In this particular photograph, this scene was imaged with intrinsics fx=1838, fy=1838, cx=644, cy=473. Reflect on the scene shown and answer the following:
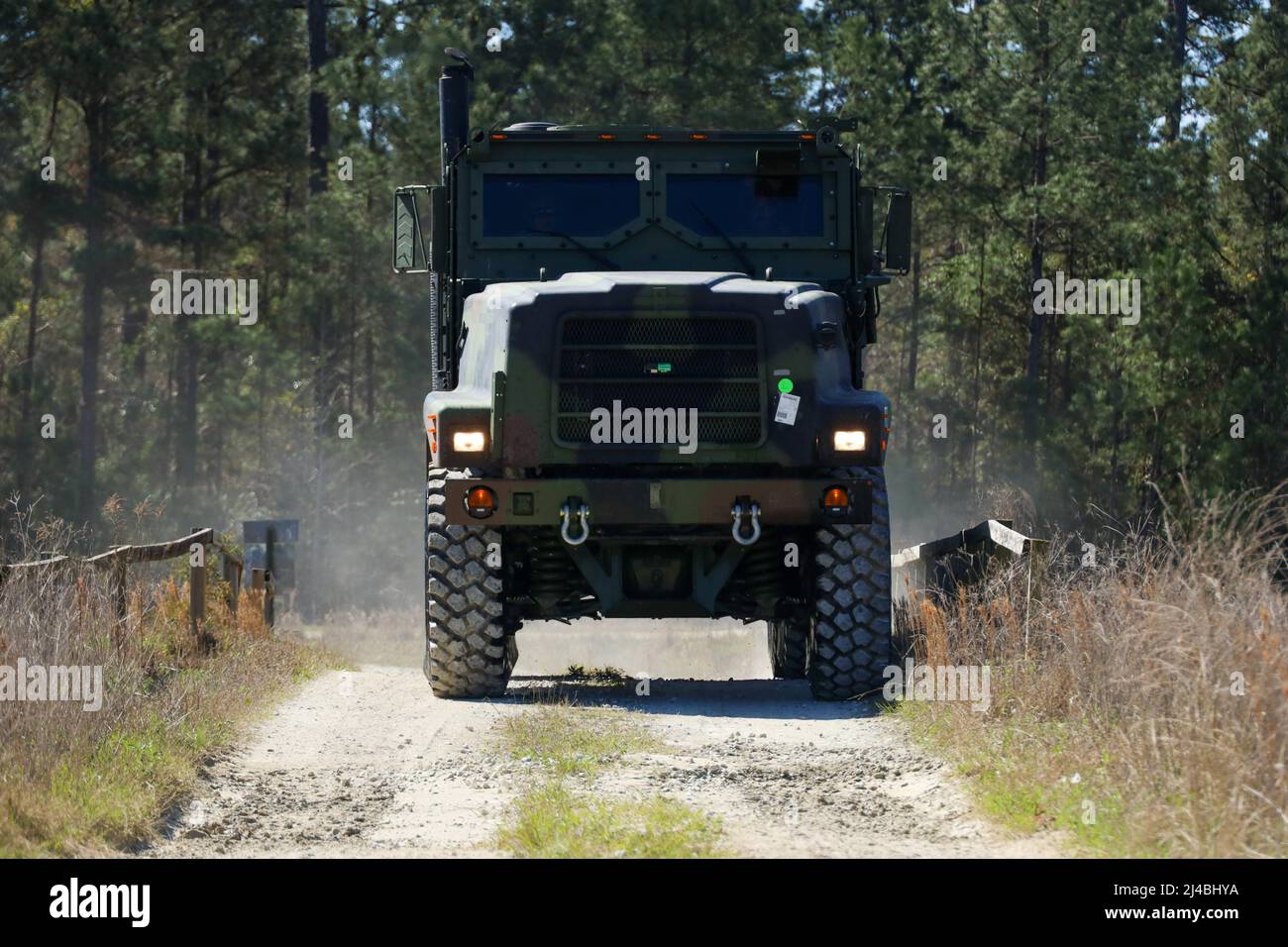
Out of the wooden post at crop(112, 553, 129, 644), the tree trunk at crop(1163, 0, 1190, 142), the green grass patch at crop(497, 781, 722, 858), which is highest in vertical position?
the tree trunk at crop(1163, 0, 1190, 142)

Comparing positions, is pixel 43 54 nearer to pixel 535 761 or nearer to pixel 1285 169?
pixel 1285 169

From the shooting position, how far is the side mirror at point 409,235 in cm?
1133

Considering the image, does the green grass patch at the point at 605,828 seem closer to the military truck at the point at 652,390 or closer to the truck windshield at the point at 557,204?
the military truck at the point at 652,390

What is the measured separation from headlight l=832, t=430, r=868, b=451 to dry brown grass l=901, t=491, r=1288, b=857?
141 cm

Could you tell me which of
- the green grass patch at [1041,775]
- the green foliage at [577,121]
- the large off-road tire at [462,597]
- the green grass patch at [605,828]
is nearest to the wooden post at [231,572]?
the large off-road tire at [462,597]

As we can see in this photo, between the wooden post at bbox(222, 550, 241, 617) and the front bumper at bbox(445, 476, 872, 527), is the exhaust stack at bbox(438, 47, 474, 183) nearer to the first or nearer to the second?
the front bumper at bbox(445, 476, 872, 527)

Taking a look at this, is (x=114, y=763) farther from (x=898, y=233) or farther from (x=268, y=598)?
(x=268, y=598)

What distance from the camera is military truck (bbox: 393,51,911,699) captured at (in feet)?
31.2

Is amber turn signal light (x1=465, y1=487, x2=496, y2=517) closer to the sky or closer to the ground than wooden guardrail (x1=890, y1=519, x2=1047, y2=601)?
closer to the sky

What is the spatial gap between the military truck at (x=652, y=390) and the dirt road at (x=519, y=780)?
622 millimetres

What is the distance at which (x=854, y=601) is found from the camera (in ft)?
32.6

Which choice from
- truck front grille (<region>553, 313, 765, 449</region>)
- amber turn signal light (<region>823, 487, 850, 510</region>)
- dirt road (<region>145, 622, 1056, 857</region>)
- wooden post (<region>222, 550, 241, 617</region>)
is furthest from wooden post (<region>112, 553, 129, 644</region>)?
amber turn signal light (<region>823, 487, 850, 510</region>)

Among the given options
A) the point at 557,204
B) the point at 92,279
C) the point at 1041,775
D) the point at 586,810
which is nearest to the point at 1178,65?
the point at 92,279

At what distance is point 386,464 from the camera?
1228 inches
